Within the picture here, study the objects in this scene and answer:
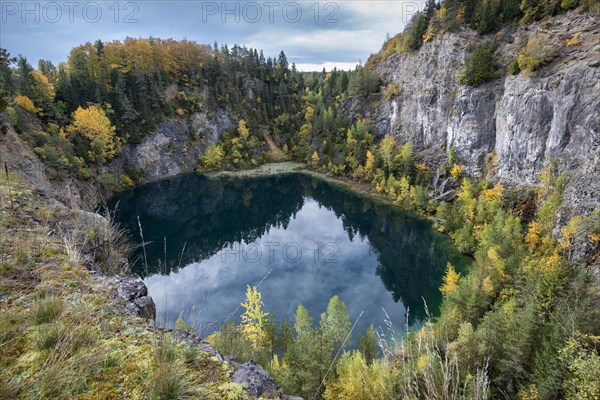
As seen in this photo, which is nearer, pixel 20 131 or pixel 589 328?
pixel 589 328

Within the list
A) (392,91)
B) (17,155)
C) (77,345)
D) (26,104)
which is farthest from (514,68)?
(26,104)

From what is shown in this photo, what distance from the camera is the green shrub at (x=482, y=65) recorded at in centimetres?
5016

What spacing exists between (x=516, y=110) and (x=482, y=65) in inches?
485

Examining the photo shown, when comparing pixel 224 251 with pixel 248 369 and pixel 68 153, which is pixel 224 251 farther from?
pixel 248 369

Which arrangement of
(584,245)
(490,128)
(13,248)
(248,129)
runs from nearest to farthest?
(13,248) → (584,245) → (490,128) → (248,129)

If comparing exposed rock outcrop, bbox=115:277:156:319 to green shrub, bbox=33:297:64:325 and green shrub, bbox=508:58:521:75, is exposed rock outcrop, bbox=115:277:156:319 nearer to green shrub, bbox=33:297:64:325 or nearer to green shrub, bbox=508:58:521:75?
green shrub, bbox=33:297:64:325

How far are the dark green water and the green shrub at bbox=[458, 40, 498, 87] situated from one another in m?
25.7

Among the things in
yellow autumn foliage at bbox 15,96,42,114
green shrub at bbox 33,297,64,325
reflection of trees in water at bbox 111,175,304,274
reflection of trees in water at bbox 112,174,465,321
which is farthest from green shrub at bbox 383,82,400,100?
green shrub at bbox 33,297,64,325

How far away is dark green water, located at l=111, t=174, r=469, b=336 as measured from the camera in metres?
32.6

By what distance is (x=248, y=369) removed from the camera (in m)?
3.86

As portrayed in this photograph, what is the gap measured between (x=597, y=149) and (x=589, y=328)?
25.0m

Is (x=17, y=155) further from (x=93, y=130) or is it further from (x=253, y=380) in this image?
(x=253, y=380)

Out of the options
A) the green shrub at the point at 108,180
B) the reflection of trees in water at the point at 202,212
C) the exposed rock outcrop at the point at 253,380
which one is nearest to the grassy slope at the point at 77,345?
the exposed rock outcrop at the point at 253,380

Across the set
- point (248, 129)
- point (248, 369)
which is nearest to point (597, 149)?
point (248, 369)
